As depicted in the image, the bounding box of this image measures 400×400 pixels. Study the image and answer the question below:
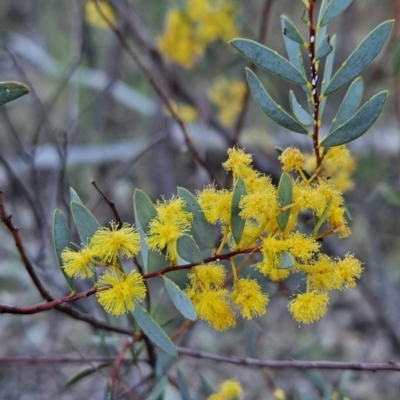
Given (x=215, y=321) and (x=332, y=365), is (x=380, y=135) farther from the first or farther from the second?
(x=215, y=321)

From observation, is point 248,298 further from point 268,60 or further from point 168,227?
point 268,60

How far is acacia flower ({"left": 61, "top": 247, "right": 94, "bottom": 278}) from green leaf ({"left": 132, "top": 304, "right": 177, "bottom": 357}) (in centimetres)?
7

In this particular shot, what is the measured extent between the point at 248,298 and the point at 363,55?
0.28 m

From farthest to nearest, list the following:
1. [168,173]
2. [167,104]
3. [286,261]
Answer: [168,173]
[167,104]
[286,261]

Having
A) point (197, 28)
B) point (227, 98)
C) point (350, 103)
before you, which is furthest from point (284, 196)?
point (227, 98)

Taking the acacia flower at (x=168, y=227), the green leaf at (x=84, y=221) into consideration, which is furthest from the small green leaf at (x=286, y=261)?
the green leaf at (x=84, y=221)

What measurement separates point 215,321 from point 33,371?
4.70 feet

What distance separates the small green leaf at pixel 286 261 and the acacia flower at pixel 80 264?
0.64 ft

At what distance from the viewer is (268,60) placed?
1.90ft

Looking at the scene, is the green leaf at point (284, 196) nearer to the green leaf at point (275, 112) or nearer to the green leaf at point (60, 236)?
the green leaf at point (275, 112)

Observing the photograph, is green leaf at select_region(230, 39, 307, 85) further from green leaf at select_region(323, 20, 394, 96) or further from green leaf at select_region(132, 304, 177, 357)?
green leaf at select_region(132, 304, 177, 357)

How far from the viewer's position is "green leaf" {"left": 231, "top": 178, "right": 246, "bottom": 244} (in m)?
0.57

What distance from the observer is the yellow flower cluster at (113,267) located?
1.84 ft

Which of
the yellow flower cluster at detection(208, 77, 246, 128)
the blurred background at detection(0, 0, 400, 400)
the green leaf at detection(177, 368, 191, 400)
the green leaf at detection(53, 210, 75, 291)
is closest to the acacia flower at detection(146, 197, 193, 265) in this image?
the green leaf at detection(53, 210, 75, 291)
